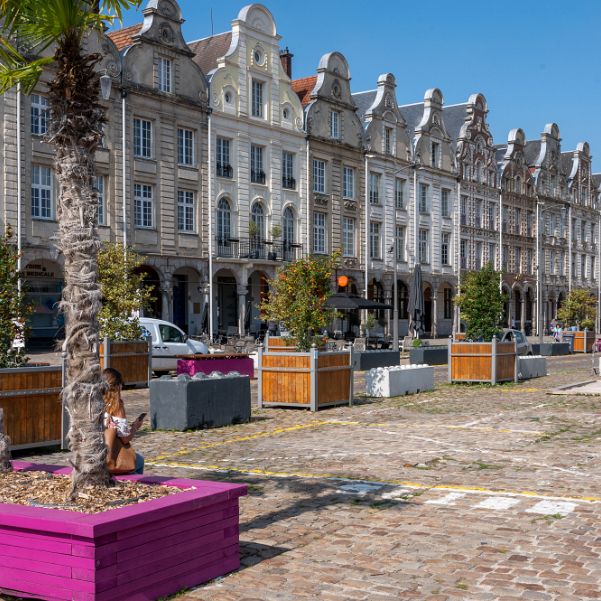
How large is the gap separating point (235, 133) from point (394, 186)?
13.6 meters

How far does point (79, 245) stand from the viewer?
5668 mm

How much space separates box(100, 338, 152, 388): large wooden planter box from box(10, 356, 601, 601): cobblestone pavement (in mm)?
5724

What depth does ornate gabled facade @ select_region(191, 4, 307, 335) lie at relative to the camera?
→ 40.1 m

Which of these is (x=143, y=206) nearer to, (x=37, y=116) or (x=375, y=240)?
(x=37, y=116)

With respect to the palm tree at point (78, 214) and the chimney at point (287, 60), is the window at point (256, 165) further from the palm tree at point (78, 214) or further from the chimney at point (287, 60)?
the palm tree at point (78, 214)

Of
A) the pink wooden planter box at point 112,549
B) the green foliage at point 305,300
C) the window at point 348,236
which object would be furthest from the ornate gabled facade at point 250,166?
the pink wooden planter box at point 112,549

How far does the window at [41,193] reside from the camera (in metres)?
32.1

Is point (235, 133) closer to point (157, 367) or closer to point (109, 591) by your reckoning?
point (157, 367)

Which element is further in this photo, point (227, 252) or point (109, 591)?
point (227, 252)

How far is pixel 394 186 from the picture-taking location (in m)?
51.4


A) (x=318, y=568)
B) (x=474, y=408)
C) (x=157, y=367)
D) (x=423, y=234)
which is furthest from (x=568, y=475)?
(x=423, y=234)

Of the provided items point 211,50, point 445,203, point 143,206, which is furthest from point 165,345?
point 445,203

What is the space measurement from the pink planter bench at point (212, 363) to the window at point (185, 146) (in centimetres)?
1807

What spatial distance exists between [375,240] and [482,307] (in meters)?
26.7
